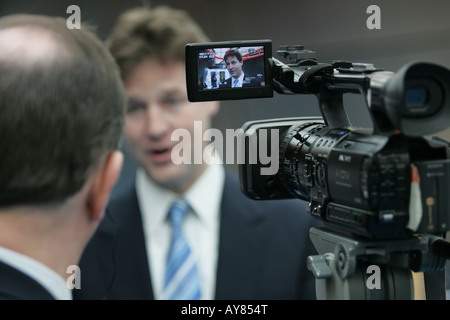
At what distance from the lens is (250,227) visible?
5.59 ft

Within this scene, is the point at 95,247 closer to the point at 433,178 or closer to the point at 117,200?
the point at 117,200

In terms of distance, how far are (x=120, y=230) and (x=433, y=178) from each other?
1059 millimetres

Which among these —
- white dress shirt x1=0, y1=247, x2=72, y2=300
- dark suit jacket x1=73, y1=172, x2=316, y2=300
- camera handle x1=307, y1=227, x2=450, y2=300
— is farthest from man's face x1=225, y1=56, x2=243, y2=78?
dark suit jacket x1=73, y1=172, x2=316, y2=300

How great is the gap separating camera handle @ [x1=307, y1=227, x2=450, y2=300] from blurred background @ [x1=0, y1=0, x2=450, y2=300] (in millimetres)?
1088

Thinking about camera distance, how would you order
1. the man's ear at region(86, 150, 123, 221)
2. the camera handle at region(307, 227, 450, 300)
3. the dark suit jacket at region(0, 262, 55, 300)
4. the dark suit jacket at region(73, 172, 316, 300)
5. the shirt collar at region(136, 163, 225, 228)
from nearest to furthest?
the dark suit jacket at region(0, 262, 55, 300), the man's ear at region(86, 150, 123, 221), the camera handle at region(307, 227, 450, 300), the dark suit jacket at region(73, 172, 316, 300), the shirt collar at region(136, 163, 225, 228)

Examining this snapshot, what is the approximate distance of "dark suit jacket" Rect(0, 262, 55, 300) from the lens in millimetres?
671

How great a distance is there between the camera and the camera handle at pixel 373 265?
0.95 metres

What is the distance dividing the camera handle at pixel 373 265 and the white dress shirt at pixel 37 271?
0.44m

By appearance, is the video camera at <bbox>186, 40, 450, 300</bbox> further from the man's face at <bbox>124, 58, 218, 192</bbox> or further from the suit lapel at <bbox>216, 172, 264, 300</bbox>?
the man's face at <bbox>124, 58, 218, 192</bbox>

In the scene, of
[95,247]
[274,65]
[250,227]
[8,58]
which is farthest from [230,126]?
[8,58]

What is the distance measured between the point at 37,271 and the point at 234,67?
0.55 metres

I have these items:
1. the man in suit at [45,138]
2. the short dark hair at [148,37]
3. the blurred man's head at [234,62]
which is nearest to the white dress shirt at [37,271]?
the man in suit at [45,138]

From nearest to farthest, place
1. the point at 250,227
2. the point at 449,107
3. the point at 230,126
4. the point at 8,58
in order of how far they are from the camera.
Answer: the point at 8,58, the point at 449,107, the point at 250,227, the point at 230,126

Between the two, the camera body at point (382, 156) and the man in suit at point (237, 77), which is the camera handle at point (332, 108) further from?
the man in suit at point (237, 77)
